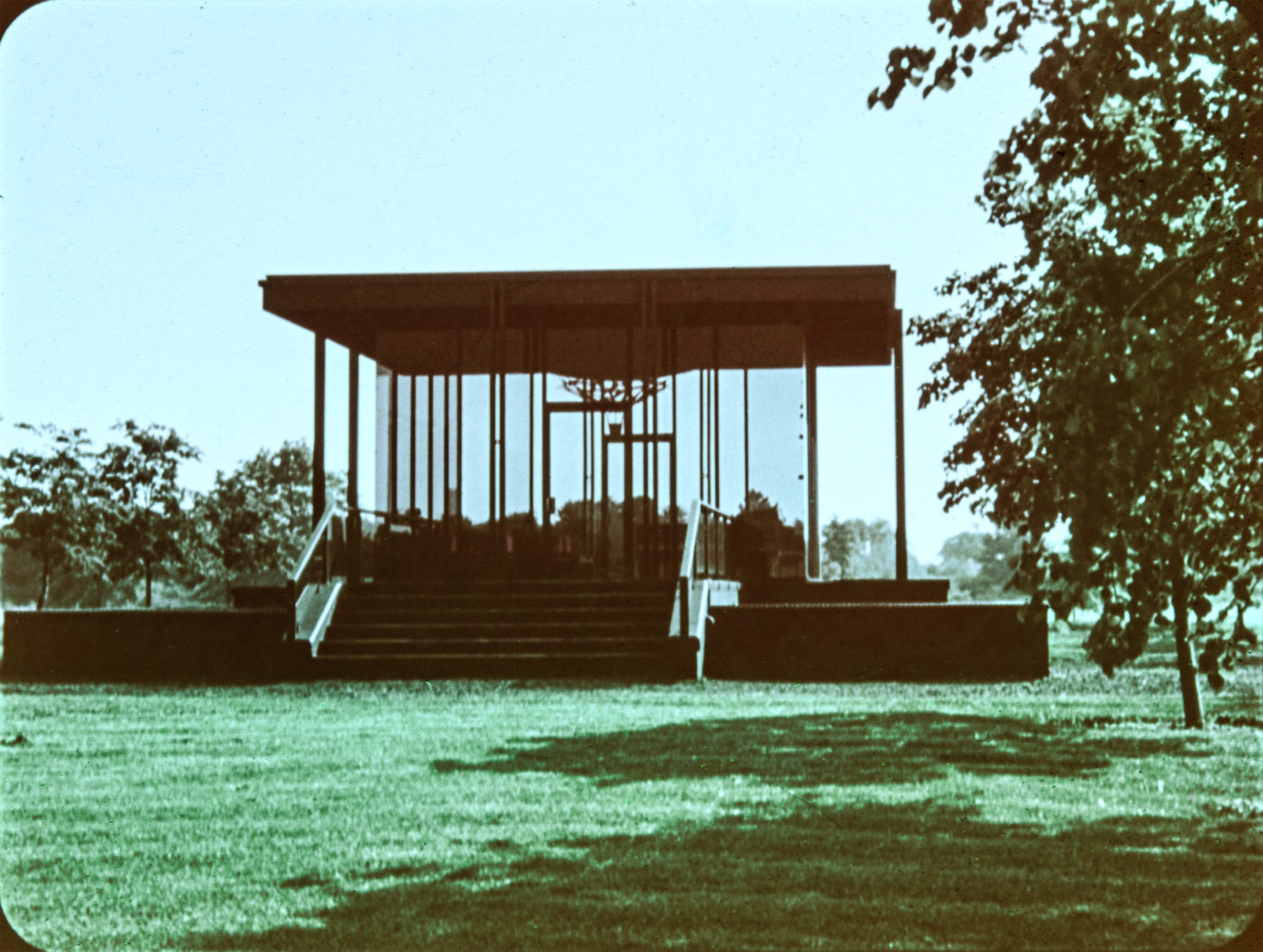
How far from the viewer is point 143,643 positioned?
1545cm

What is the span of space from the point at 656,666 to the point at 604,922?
9306 mm

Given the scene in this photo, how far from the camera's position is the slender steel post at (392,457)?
795 inches

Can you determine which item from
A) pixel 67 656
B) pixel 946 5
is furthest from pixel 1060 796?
pixel 67 656

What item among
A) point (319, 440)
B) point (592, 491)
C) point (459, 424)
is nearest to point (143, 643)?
point (319, 440)

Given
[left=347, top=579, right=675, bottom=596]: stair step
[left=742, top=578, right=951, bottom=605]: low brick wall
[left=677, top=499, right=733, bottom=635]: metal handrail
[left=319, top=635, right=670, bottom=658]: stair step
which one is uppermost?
[left=677, top=499, right=733, bottom=635]: metal handrail

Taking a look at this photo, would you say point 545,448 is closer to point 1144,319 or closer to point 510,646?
point 510,646

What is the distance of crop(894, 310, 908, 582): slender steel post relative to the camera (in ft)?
65.8

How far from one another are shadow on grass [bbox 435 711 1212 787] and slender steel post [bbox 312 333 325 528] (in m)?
9.31

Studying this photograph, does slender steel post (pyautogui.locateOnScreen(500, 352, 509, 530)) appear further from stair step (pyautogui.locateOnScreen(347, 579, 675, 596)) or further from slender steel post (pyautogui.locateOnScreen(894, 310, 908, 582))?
slender steel post (pyautogui.locateOnScreen(894, 310, 908, 582))

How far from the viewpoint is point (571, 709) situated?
10852 mm

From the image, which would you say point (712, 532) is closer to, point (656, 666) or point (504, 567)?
point (504, 567)

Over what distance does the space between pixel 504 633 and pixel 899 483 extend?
7.69 m

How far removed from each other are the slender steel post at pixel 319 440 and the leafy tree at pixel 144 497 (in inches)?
151

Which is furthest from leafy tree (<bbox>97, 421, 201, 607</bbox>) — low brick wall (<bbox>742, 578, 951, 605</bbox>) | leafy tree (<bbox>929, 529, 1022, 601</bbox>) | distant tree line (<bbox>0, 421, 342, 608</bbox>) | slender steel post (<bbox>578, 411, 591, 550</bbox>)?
leafy tree (<bbox>929, 529, 1022, 601</bbox>)
